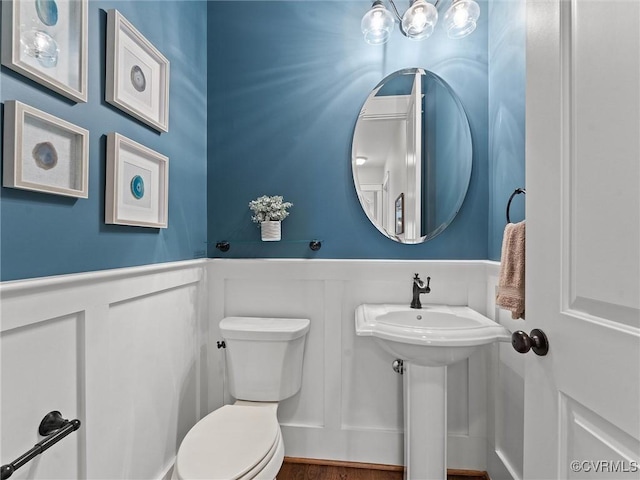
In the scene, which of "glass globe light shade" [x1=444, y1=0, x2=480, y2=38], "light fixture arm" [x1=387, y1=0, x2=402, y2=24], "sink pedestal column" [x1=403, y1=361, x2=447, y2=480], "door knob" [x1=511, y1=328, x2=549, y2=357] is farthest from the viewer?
"light fixture arm" [x1=387, y1=0, x2=402, y2=24]

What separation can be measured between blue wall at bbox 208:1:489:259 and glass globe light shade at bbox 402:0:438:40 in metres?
0.17

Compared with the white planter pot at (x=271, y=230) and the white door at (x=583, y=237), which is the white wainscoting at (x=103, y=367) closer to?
the white planter pot at (x=271, y=230)

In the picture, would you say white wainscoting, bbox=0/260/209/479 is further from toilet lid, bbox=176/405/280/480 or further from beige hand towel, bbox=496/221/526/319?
beige hand towel, bbox=496/221/526/319

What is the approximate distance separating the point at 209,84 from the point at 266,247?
0.95 meters

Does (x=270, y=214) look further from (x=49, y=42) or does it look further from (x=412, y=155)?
(x=49, y=42)

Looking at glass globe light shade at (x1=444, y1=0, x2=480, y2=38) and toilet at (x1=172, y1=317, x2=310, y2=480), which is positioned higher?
glass globe light shade at (x1=444, y1=0, x2=480, y2=38)

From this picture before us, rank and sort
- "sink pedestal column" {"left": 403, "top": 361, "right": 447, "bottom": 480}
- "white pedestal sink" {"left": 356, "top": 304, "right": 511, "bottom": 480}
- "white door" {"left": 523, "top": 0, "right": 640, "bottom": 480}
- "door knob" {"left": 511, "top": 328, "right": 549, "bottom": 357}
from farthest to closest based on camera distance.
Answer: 1. "sink pedestal column" {"left": 403, "top": 361, "right": 447, "bottom": 480}
2. "white pedestal sink" {"left": 356, "top": 304, "right": 511, "bottom": 480}
3. "door knob" {"left": 511, "top": 328, "right": 549, "bottom": 357}
4. "white door" {"left": 523, "top": 0, "right": 640, "bottom": 480}

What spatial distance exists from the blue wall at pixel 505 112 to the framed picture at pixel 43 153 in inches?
59.3

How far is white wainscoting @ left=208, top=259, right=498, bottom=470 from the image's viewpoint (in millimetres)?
1652

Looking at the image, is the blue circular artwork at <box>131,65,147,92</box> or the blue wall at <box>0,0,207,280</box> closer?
the blue wall at <box>0,0,207,280</box>

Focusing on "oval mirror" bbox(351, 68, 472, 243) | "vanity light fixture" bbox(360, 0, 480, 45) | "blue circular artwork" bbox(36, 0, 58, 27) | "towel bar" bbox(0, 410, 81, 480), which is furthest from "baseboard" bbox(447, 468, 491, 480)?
"blue circular artwork" bbox(36, 0, 58, 27)

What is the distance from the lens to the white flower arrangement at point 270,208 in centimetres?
169

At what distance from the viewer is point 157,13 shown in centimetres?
137

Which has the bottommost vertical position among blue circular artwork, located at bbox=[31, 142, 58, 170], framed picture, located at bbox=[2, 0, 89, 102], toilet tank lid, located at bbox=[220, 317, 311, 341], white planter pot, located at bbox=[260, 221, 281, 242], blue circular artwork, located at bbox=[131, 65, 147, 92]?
toilet tank lid, located at bbox=[220, 317, 311, 341]
